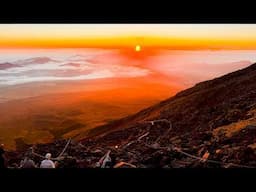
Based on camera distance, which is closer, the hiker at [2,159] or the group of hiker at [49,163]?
the hiker at [2,159]

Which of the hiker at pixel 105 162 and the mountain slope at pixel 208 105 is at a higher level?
the mountain slope at pixel 208 105

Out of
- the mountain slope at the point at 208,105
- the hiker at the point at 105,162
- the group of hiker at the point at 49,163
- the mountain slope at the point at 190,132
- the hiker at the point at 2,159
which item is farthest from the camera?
the mountain slope at the point at 208,105

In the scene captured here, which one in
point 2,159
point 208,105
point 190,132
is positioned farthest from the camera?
point 208,105

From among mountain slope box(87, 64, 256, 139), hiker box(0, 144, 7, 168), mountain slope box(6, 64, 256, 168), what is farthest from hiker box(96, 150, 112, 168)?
hiker box(0, 144, 7, 168)

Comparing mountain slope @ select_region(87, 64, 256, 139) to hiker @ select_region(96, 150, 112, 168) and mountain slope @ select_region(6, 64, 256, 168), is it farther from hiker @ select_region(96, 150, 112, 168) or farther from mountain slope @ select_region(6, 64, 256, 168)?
hiker @ select_region(96, 150, 112, 168)

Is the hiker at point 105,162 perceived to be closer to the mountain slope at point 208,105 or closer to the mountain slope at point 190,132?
the mountain slope at point 190,132

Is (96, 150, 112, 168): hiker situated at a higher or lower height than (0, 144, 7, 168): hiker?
lower

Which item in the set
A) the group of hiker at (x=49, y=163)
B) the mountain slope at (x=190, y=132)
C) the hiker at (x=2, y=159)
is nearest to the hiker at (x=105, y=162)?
the group of hiker at (x=49, y=163)

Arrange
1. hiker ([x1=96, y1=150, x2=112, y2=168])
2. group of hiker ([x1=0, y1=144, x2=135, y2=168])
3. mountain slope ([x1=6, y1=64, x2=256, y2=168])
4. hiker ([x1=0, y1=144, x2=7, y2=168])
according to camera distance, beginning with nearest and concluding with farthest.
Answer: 1. hiker ([x1=0, y1=144, x2=7, y2=168])
2. group of hiker ([x1=0, y1=144, x2=135, y2=168])
3. hiker ([x1=96, y1=150, x2=112, y2=168])
4. mountain slope ([x1=6, y1=64, x2=256, y2=168])

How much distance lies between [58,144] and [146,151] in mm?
1403

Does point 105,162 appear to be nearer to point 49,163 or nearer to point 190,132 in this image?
point 49,163

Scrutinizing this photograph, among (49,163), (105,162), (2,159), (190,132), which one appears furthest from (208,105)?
(2,159)

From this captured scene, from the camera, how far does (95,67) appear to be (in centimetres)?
892
